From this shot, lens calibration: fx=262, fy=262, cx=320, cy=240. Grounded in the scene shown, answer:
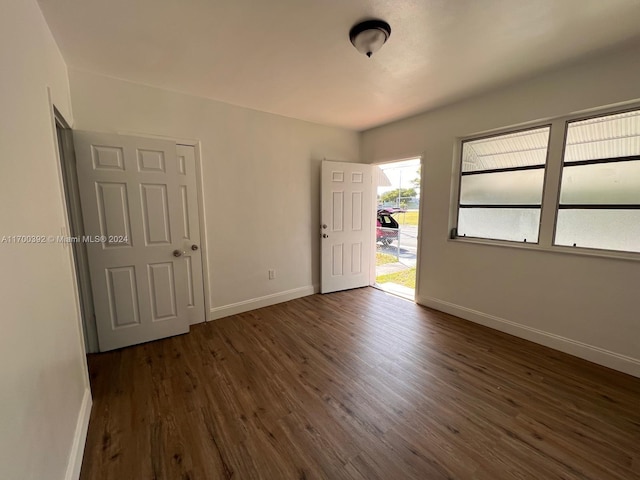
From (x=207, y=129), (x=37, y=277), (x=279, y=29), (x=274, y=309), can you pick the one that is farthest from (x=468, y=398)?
(x=207, y=129)

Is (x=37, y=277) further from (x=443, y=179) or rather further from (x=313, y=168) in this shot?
(x=443, y=179)

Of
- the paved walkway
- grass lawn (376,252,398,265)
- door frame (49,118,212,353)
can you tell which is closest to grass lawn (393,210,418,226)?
grass lawn (376,252,398,265)

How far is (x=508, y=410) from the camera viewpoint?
1.77 metres

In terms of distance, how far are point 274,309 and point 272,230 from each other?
1047 millimetres

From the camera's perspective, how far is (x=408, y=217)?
8.07m

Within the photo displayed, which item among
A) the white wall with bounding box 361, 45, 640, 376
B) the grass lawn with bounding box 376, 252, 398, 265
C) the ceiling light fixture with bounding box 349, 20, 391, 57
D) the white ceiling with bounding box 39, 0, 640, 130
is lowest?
the grass lawn with bounding box 376, 252, 398, 265

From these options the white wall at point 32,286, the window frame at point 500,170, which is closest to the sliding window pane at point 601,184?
the window frame at point 500,170

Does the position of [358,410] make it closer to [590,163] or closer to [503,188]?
[503,188]

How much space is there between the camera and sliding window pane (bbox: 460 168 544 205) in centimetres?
260

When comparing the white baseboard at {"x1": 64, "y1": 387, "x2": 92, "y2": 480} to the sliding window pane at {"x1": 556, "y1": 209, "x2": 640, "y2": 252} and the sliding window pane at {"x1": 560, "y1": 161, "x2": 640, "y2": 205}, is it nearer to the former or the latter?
the sliding window pane at {"x1": 556, "y1": 209, "x2": 640, "y2": 252}

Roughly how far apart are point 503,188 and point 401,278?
2.58 meters

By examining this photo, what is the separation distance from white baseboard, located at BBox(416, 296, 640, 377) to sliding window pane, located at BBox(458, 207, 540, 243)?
2.91 feet

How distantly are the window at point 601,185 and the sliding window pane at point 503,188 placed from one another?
0.70ft

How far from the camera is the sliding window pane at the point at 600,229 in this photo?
212 cm
